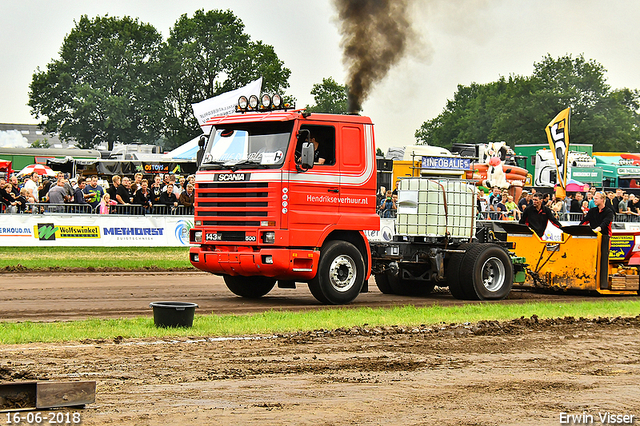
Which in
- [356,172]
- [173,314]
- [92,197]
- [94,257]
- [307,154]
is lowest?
[173,314]

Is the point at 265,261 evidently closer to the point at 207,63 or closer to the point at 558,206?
the point at 558,206

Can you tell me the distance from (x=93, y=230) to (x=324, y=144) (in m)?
11.5

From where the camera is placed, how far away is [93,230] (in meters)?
23.3

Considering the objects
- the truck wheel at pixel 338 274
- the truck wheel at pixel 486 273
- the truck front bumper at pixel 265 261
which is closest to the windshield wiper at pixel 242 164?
the truck front bumper at pixel 265 261

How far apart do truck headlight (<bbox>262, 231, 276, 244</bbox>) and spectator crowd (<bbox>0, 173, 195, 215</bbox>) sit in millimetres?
10816

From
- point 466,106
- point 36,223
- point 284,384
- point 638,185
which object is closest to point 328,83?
point 466,106

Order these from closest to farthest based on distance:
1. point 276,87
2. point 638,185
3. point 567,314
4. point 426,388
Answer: point 426,388
point 567,314
point 638,185
point 276,87

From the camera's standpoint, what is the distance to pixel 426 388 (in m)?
7.50

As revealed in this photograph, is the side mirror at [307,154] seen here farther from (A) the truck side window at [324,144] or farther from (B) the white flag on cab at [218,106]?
(B) the white flag on cab at [218,106]

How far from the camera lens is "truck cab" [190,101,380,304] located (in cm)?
1329

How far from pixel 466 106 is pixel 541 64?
3128 centimetres

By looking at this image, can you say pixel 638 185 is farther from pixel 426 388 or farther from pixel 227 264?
pixel 426 388

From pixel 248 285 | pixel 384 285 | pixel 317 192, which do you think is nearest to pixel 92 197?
pixel 248 285

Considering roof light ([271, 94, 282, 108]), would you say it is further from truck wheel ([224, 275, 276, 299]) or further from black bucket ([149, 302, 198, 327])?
black bucket ([149, 302, 198, 327])
